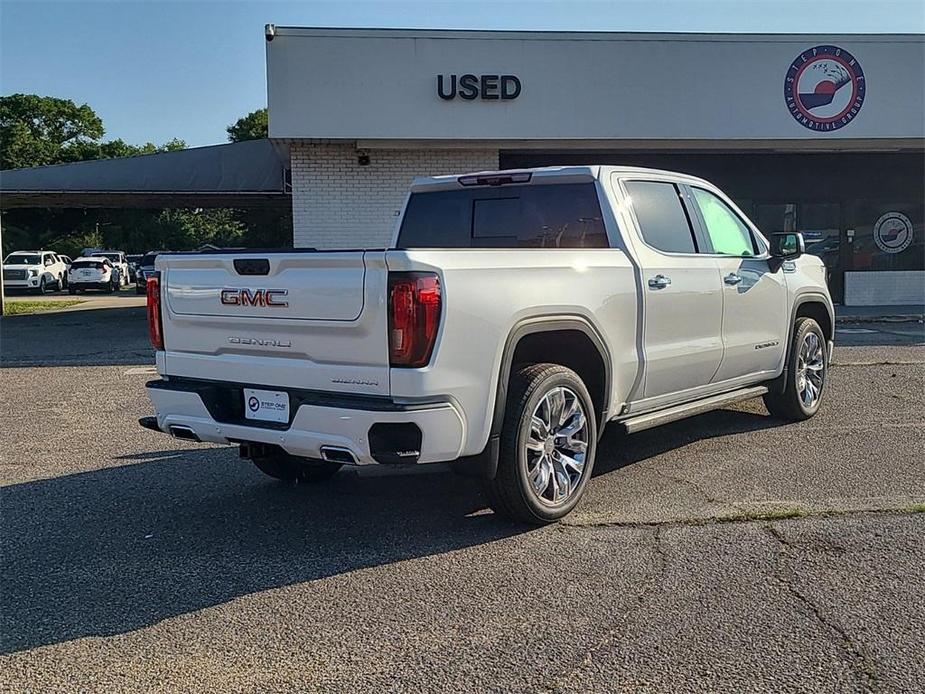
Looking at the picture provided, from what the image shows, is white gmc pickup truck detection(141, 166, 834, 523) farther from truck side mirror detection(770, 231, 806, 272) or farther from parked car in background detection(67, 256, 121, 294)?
parked car in background detection(67, 256, 121, 294)

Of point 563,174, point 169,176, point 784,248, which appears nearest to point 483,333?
point 563,174

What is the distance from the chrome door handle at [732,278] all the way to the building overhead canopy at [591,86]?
9.32 meters

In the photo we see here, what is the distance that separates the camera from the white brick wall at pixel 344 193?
1552 centimetres

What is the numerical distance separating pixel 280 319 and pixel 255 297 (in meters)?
0.20

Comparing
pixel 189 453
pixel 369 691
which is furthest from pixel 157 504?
pixel 369 691

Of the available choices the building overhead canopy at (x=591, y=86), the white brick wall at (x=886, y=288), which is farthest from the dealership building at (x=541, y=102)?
the white brick wall at (x=886, y=288)

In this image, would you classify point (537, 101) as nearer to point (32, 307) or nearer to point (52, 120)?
point (32, 307)

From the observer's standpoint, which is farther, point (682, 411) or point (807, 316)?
point (807, 316)

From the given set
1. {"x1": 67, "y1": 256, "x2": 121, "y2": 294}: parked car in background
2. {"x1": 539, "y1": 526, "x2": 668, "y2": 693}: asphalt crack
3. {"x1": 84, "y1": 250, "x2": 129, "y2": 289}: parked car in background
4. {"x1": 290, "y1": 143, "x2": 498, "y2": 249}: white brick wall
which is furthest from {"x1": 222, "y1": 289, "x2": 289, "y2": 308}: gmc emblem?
{"x1": 84, "y1": 250, "x2": 129, "y2": 289}: parked car in background

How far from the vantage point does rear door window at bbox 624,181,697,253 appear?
229 inches

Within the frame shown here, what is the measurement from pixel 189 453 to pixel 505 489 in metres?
3.13

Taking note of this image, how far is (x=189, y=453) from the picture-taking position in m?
6.74

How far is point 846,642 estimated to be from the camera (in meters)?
3.44

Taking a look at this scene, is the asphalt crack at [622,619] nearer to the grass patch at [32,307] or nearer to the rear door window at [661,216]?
the rear door window at [661,216]
